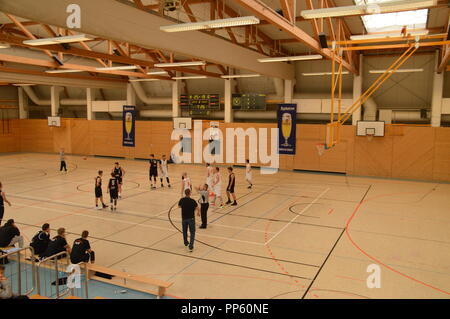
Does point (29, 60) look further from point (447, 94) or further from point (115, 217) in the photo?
point (447, 94)

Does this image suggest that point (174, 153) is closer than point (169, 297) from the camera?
No

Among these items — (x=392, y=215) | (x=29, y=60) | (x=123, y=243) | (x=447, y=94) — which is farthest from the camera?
(x=447, y=94)

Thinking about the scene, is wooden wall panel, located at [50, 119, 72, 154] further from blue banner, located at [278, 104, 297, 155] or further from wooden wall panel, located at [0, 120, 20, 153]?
blue banner, located at [278, 104, 297, 155]

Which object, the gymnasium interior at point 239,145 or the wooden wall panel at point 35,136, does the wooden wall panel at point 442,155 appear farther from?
the wooden wall panel at point 35,136

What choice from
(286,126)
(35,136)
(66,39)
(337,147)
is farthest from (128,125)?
(66,39)

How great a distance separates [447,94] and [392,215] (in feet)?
44.7

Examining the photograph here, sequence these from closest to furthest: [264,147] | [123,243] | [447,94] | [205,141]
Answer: [123,243] → [447,94] → [264,147] → [205,141]

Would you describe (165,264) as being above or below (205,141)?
below

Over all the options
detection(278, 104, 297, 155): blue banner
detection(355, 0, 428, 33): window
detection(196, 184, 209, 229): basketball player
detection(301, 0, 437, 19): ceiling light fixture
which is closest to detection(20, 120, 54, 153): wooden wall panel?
detection(278, 104, 297, 155): blue banner

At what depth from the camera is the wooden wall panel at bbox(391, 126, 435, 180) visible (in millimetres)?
23125

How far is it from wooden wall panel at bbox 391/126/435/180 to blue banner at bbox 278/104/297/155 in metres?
6.69

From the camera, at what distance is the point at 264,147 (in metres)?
27.7

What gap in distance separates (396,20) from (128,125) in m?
22.7
